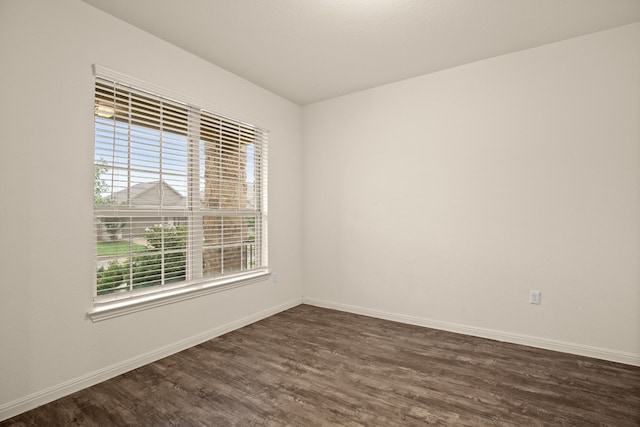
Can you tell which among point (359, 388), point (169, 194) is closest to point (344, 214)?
point (169, 194)

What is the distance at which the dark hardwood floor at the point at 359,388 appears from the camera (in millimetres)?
1975

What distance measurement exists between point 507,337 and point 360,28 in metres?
3.15

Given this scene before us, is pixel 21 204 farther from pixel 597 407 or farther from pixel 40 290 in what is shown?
pixel 597 407

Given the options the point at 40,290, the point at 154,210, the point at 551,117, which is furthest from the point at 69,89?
the point at 551,117

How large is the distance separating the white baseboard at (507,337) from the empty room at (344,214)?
2 cm

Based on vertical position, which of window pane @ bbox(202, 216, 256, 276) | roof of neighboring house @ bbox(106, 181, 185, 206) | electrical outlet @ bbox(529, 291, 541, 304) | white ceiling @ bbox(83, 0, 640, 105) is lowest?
electrical outlet @ bbox(529, 291, 541, 304)

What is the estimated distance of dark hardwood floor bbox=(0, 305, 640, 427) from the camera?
197cm

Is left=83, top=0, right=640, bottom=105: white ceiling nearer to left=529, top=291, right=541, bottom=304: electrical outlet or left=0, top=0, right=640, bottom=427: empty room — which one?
left=0, top=0, right=640, bottom=427: empty room

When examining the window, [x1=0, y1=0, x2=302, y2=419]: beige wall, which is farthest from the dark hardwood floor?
the window

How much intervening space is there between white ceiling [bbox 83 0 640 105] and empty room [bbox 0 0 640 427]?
2cm

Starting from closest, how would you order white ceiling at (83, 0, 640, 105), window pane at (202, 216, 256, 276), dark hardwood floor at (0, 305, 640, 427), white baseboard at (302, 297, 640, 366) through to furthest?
dark hardwood floor at (0, 305, 640, 427), white ceiling at (83, 0, 640, 105), white baseboard at (302, 297, 640, 366), window pane at (202, 216, 256, 276)

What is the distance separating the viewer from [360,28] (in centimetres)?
271

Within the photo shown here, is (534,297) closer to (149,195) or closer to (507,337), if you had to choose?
(507,337)

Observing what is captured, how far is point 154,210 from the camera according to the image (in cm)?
280
